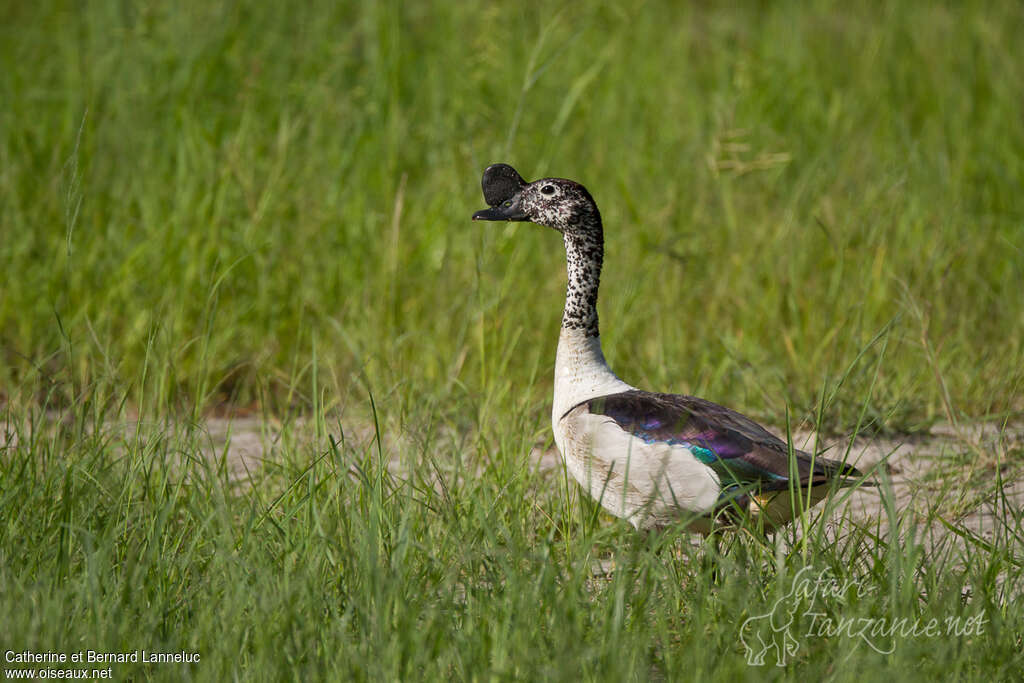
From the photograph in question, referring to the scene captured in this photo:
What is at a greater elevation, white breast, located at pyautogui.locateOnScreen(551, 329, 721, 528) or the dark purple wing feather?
the dark purple wing feather

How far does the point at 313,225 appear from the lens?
5.92m

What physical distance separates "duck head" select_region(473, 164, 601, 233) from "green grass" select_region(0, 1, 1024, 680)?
455 mm

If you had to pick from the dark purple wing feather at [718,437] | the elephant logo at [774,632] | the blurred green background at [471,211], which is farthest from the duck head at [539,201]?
the elephant logo at [774,632]

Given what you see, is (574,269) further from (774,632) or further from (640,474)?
(774,632)

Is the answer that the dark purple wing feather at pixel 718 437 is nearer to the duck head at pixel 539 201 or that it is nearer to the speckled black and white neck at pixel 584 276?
the speckled black and white neck at pixel 584 276

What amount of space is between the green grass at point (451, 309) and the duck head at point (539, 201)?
0.46 m

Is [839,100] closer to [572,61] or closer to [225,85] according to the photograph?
[572,61]

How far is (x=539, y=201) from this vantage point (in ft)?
12.9

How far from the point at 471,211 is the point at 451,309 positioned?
1033 mm

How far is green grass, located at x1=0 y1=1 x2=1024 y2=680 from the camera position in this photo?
9.15ft

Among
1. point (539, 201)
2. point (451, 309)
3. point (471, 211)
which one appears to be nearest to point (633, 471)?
point (539, 201)

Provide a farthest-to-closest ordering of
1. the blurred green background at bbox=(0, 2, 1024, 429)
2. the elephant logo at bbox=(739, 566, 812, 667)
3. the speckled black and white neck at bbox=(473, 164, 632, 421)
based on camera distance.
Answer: the blurred green background at bbox=(0, 2, 1024, 429)
the speckled black and white neck at bbox=(473, 164, 632, 421)
the elephant logo at bbox=(739, 566, 812, 667)

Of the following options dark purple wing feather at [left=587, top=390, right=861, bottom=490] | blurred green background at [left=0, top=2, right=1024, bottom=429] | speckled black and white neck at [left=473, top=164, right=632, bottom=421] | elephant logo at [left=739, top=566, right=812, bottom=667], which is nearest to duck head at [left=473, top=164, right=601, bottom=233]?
speckled black and white neck at [left=473, top=164, right=632, bottom=421]

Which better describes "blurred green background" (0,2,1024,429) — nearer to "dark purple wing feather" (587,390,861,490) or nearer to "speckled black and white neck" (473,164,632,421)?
"speckled black and white neck" (473,164,632,421)
